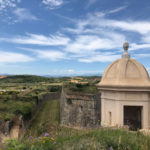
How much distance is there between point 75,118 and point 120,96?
11828 mm

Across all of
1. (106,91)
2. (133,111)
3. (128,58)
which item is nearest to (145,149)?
(106,91)

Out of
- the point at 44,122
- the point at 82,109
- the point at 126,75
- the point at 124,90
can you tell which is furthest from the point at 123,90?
the point at 82,109

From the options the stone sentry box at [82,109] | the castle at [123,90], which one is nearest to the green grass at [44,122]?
the stone sentry box at [82,109]

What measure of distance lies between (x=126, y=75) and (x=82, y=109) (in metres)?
11.1

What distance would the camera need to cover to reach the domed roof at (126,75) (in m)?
4.86

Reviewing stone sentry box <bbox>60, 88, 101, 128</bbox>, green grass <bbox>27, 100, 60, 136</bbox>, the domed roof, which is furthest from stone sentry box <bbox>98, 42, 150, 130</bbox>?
stone sentry box <bbox>60, 88, 101, 128</bbox>

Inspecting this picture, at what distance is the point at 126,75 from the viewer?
5.03m

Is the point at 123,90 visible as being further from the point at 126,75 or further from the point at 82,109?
the point at 82,109

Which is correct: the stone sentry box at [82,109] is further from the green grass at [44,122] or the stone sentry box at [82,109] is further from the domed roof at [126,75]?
the domed roof at [126,75]

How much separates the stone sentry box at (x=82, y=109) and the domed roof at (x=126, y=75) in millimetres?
9126

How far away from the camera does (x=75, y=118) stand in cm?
1612

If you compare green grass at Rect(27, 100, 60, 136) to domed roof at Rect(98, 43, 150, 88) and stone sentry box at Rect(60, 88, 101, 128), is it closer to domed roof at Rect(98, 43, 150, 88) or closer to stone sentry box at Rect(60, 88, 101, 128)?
stone sentry box at Rect(60, 88, 101, 128)

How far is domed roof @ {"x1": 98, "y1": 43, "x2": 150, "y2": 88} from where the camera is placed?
4.86 meters

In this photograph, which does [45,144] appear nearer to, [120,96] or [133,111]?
[120,96]
